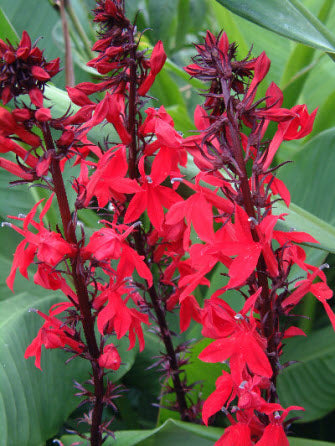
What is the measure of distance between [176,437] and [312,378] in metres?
0.32

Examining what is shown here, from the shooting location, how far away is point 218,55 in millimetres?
492

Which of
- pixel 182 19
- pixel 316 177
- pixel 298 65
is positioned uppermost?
pixel 182 19

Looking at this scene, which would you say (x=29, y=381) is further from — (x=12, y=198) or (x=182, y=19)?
(x=182, y=19)

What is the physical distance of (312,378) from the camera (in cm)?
87

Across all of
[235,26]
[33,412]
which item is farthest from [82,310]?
[235,26]

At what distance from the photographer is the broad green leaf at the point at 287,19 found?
531 millimetres

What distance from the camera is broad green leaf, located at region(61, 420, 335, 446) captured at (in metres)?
0.60

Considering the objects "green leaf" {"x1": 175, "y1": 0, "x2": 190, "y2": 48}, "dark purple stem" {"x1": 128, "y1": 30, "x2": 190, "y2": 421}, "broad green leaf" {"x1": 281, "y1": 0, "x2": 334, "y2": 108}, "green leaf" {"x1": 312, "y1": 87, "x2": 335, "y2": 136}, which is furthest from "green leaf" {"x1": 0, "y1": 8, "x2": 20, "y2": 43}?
"green leaf" {"x1": 175, "y1": 0, "x2": 190, "y2": 48}

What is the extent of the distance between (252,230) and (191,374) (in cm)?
41

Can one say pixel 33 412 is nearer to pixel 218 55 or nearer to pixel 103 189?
pixel 103 189

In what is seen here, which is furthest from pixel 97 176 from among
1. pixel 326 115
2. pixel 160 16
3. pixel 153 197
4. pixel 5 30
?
pixel 160 16

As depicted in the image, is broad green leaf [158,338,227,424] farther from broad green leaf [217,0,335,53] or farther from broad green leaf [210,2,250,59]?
broad green leaf [210,2,250,59]

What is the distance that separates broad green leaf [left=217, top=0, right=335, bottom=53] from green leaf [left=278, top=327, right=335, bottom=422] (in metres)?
0.50

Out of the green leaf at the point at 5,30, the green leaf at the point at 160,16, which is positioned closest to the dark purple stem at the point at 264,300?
the green leaf at the point at 5,30
